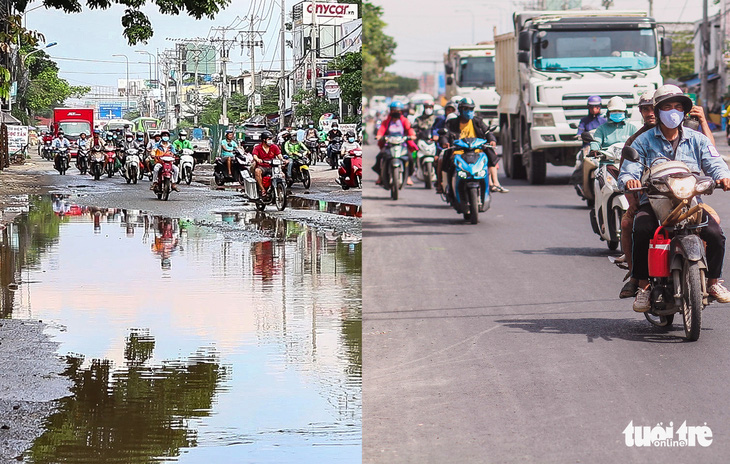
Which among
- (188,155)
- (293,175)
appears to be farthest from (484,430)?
(293,175)

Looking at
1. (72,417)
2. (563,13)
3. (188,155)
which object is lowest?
(72,417)

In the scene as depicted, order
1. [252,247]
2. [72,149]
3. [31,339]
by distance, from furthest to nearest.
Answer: [72,149], [252,247], [31,339]

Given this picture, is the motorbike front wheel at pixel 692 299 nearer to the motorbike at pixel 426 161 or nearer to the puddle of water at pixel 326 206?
the motorbike at pixel 426 161

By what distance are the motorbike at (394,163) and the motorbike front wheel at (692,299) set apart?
5205mm

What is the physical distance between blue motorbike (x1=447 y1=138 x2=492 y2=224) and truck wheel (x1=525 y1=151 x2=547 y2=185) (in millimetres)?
4207

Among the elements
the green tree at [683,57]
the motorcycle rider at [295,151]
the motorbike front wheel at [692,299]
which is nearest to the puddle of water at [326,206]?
the motorcycle rider at [295,151]

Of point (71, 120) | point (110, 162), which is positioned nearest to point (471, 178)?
point (71, 120)

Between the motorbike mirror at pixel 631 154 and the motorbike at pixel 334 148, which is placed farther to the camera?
the motorbike at pixel 334 148

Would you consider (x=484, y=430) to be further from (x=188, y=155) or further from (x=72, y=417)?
(x=188, y=155)

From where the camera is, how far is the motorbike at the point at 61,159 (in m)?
11.2

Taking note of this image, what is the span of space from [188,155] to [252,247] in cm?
241

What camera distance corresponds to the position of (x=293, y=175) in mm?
13875

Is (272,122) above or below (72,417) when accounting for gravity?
above

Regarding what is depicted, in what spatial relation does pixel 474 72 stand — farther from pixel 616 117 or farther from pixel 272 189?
pixel 616 117
